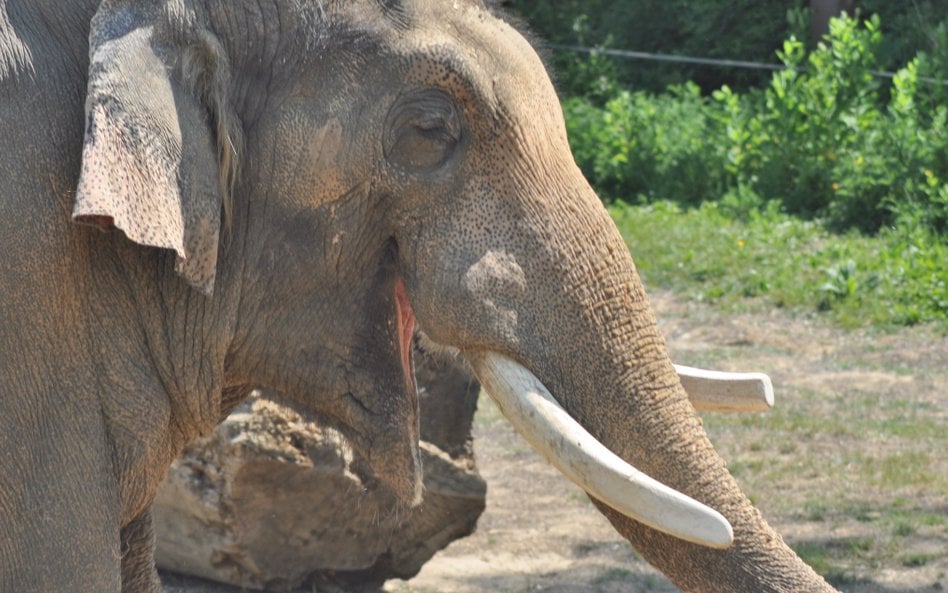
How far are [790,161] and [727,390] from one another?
379 inches

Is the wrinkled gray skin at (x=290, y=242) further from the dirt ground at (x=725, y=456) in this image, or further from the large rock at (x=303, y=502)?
the dirt ground at (x=725, y=456)

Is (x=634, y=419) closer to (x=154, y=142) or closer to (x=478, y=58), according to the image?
(x=478, y=58)

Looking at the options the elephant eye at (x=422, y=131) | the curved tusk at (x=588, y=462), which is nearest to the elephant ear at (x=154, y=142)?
the elephant eye at (x=422, y=131)

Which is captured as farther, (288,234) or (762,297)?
(762,297)

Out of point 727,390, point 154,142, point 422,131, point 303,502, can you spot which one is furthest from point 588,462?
point 303,502

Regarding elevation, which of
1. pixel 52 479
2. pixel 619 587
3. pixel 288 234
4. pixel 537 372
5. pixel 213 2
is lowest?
pixel 619 587

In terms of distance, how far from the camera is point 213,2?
294cm

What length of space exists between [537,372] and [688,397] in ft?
1.37

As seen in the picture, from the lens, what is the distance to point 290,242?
3.01m

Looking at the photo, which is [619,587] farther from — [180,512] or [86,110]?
[86,110]

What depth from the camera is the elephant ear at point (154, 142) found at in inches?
106

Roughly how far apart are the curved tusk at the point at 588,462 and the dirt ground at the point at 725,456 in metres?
2.81

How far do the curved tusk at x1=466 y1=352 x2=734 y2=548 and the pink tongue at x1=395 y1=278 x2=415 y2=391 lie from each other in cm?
25

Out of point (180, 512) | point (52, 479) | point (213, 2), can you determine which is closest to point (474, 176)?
point (213, 2)
